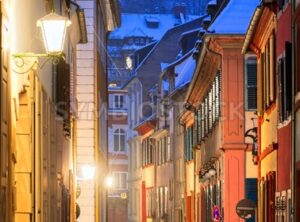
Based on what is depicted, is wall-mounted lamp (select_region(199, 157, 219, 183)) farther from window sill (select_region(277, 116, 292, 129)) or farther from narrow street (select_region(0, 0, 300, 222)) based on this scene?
window sill (select_region(277, 116, 292, 129))

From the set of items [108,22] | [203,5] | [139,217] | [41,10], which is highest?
[203,5]

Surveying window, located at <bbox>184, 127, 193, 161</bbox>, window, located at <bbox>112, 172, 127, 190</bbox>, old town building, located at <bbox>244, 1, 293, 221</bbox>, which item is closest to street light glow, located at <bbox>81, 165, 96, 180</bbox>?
old town building, located at <bbox>244, 1, 293, 221</bbox>

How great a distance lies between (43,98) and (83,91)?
1868 centimetres

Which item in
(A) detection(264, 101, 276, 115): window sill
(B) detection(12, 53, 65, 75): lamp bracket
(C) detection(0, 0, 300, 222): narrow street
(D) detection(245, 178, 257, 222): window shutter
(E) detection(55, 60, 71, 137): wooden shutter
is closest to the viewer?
(B) detection(12, 53, 65, 75): lamp bracket

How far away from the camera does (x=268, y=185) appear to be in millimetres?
25203

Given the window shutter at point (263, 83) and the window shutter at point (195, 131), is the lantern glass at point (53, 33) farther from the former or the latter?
the window shutter at point (195, 131)

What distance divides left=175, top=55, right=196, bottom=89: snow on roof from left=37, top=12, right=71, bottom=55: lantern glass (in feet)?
121

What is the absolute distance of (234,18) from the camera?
34281 millimetres

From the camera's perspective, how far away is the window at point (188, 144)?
4894cm

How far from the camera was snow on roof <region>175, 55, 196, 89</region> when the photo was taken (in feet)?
166

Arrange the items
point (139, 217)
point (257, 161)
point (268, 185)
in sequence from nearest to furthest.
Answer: point (268, 185) → point (257, 161) → point (139, 217)

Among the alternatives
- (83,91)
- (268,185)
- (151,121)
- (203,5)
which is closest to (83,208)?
(83,91)

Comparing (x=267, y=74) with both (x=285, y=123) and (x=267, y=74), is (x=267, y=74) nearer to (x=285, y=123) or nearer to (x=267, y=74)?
(x=267, y=74)

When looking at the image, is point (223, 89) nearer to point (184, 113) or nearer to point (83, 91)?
point (83, 91)
